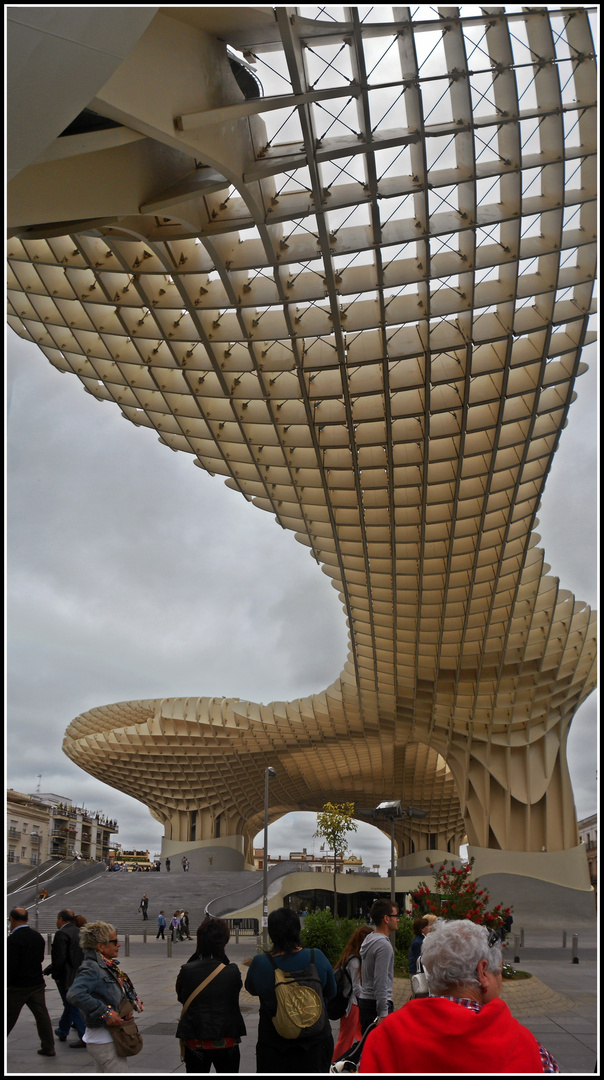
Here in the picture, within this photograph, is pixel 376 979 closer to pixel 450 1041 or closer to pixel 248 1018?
pixel 450 1041

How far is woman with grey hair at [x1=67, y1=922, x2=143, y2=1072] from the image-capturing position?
609cm

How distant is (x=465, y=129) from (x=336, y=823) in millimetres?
35293

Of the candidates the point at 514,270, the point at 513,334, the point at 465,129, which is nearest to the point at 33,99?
the point at 465,129

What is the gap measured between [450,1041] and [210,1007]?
3.32 meters

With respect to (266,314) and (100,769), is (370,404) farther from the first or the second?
(100,769)

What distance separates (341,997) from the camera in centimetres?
659

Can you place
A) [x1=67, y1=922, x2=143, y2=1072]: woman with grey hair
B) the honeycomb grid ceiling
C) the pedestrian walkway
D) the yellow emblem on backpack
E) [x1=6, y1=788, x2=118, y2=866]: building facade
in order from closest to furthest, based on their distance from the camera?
the yellow emblem on backpack < [x1=67, y1=922, x2=143, y2=1072]: woman with grey hair < the pedestrian walkway < the honeycomb grid ceiling < [x1=6, y1=788, x2=118, y2=866]: building facade

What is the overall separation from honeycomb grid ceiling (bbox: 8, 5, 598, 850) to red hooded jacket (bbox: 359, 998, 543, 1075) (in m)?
11.5

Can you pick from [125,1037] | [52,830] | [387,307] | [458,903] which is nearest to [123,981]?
[125,1037]

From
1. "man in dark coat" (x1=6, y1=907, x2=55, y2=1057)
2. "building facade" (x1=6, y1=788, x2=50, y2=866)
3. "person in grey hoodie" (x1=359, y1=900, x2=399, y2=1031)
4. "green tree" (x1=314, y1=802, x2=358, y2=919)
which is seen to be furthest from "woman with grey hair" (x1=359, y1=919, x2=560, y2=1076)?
"building facade" (x1=6, y1=788, x2=50, y2=866)

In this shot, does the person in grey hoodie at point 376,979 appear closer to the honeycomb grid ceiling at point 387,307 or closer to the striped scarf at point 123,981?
the striped scarf at point 123,981

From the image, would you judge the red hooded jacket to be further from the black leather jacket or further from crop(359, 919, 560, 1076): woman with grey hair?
the black leather jacket

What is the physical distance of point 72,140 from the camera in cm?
1023

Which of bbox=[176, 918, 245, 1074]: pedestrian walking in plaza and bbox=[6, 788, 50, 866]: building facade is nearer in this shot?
bbox=[176, 918, 245, 1074]: pedestrian walking in plaza
